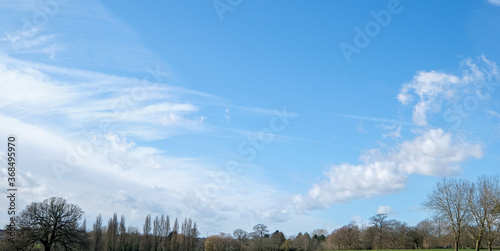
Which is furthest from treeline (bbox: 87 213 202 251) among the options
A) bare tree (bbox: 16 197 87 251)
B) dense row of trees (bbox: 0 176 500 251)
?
bare tree (bbox: 16 197 87 251)

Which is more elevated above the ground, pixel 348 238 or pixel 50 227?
pixel 50 227

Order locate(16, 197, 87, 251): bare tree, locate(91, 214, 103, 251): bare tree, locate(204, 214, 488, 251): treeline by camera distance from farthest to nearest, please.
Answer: locate(204, 214, 488, 251): treeline
locate(91, 214, 103, 251): bare tree
locate(16, 197, 87, 251): bare tree

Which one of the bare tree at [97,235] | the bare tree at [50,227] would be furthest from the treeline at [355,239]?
the bare tree at [50,227]

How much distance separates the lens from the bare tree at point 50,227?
170 feet

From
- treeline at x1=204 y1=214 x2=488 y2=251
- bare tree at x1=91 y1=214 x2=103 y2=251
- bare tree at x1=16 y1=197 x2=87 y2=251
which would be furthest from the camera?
treeline at x1=204 y1=214 x2=488 y2=251

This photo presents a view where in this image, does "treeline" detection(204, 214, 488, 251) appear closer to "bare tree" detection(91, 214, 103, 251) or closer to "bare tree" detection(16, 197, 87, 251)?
"bare tree" detection(91, 214, 103, 251)

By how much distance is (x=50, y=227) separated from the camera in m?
53.6

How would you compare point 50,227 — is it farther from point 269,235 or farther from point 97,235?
point 269,235

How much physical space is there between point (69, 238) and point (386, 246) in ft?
325

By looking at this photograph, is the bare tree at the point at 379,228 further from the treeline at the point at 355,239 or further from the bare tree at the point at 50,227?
the bare tree at the point at 50,227

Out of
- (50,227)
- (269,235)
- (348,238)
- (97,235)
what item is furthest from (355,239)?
(50,227)

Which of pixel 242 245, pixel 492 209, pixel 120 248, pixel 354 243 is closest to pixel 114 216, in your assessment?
pixel 120 248

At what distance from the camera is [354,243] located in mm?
129375

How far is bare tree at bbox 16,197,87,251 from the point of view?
51.7m
